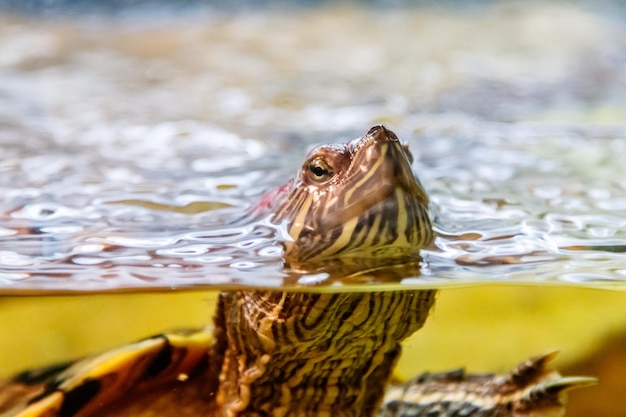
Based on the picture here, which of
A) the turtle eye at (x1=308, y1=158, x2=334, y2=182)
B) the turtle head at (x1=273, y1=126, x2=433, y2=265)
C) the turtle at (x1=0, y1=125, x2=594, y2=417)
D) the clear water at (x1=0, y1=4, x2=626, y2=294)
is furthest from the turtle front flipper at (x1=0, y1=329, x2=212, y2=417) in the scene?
the turtle eye at (x1=308, y1=158, x2=334, y2=182)

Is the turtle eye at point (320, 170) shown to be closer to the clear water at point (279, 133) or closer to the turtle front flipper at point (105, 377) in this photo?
the clear water at point (279, 133)

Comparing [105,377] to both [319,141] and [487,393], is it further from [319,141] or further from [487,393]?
[319,141]

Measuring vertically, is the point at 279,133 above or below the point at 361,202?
above

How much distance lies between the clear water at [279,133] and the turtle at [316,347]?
7cm

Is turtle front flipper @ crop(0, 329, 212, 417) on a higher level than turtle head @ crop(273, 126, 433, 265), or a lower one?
lower

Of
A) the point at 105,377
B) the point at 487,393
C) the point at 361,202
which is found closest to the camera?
the point at 361,202

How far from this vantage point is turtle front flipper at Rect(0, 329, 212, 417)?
183cm

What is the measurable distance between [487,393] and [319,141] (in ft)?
4.59

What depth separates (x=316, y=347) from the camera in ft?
5.46

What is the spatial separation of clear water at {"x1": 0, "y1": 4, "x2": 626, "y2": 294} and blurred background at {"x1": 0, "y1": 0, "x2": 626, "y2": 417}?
0.01 meters

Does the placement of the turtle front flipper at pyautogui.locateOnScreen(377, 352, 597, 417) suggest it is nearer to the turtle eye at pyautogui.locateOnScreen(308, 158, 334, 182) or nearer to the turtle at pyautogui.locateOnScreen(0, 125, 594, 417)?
the turtle at pyautogui.locateOnScreen(0, 125, 594, 417)

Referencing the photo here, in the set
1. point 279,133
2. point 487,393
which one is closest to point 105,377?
point 487,393

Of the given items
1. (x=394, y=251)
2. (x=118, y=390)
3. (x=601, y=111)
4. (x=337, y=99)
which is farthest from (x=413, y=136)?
(x=118, y=390)

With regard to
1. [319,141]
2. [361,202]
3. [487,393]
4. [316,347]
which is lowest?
[487,393]
